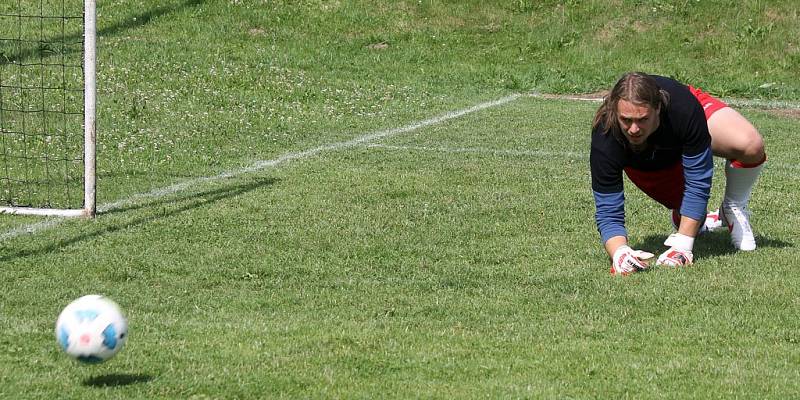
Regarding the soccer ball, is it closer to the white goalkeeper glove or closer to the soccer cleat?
the white goalkeeper glove

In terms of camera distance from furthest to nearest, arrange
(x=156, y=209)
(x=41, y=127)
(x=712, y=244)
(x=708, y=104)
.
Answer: (x=41, y=127), (x=156, y=209), (x=712, y=244), (x=708, y=104)

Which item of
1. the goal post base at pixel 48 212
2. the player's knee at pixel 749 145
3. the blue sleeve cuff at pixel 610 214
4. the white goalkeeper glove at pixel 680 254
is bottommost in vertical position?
the goal post base at pixel 48 212

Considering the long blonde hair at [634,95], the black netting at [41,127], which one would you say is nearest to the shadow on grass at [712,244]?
the long blonde hair at [634,95]

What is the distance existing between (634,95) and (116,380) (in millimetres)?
3099

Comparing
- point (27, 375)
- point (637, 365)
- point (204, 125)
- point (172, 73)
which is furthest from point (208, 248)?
point (172, 73)

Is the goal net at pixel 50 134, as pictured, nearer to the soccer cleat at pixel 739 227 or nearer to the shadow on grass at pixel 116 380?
the shadow on grass at pixel 116 380

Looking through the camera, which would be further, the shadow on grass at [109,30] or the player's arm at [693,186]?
the shadow on grass at [109,30]

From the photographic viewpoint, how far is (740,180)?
759 centimetres

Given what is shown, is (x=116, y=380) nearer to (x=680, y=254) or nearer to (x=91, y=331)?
(x=91, y=331)

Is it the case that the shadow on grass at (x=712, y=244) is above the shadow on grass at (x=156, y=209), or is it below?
above

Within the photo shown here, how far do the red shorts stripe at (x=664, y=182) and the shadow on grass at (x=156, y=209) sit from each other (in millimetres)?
3406

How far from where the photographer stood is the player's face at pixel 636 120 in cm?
638

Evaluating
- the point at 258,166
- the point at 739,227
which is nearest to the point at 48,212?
the point at 258,166

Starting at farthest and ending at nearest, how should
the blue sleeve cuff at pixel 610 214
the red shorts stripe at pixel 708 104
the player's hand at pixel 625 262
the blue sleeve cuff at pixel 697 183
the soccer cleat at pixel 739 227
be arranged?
the soccer cleat at pixel 739 227 < the red shorts stripe at pixel 708 104 < the blue sleeve cuff at pixel 610 214 < the blue sleeve cuff at pixel 697 183 < the player's hand at pixel 625 262
